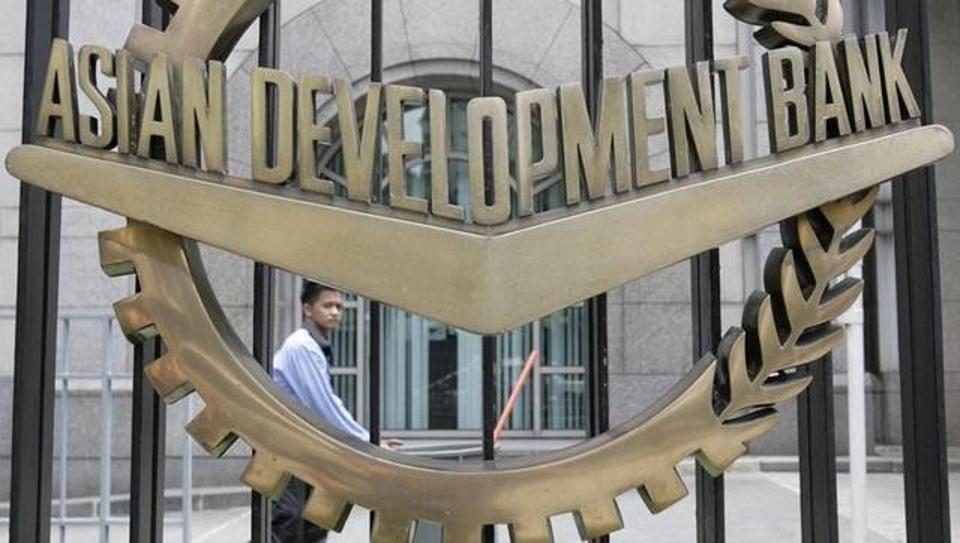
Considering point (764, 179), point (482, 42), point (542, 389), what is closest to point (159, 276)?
point (482, 42)

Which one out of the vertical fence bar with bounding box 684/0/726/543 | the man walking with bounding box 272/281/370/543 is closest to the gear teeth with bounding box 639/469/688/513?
the vertical fence bar with bounding box 684/0/726/543

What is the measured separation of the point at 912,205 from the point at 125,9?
4.96m

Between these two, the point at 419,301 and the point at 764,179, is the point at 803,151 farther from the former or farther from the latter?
the point at 419,301

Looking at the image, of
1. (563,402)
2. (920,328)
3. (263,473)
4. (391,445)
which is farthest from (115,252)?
(563,402)

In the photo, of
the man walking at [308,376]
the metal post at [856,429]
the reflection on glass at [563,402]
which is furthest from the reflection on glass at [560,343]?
the metal post at [856,429]

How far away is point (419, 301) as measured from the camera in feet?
4.06

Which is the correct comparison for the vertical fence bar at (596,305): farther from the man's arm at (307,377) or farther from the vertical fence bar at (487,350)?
the man's arm at (307,377)

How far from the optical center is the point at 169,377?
49.1 inches

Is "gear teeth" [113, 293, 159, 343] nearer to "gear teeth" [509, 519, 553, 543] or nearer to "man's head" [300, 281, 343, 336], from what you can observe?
"gear teeth" [509, 519, 553, 543]

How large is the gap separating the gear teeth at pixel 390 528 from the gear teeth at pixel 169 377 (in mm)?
306

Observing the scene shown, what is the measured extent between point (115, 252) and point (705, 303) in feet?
2.83

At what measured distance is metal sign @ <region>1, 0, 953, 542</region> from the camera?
1228 millimetres

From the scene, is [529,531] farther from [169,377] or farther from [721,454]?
[169,377]

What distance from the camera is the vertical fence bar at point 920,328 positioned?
1408 millimetres
